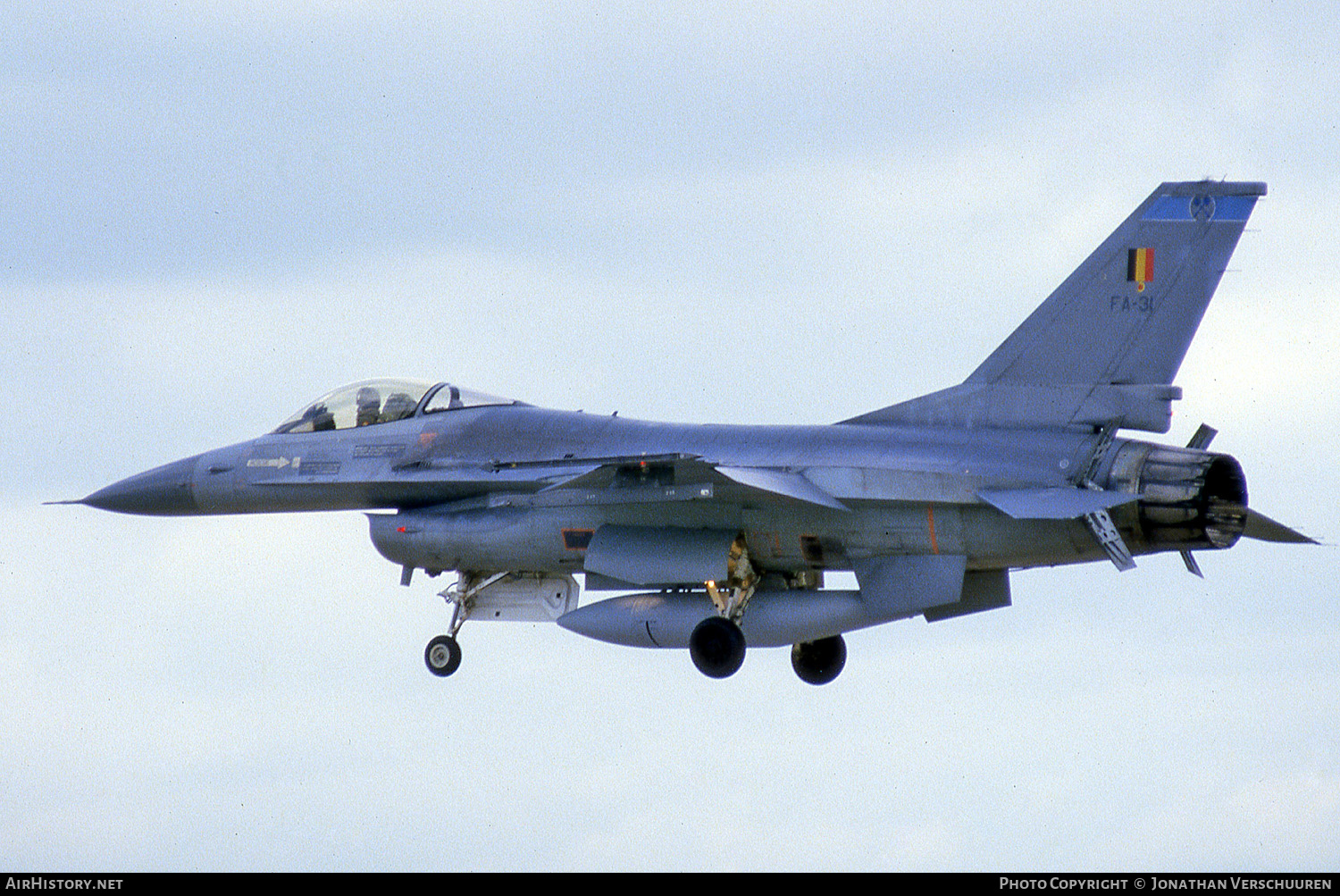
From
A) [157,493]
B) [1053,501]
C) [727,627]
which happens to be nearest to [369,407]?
[157,493]

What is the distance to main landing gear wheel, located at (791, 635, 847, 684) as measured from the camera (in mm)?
23156

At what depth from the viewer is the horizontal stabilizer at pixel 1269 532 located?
1928 cm

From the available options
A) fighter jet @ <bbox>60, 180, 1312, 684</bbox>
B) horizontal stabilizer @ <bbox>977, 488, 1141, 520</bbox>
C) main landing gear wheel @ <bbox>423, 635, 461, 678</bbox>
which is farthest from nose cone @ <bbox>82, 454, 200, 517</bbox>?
horizontal stabilizer @ <bbox>977, 488, 1141, 520</bbox>

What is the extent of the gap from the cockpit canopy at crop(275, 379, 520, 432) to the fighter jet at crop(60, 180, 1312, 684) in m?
0.30

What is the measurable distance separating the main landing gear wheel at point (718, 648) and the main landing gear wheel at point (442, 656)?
10.4ft

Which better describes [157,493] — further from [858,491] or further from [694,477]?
[858,491]

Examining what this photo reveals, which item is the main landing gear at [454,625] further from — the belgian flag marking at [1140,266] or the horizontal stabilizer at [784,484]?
the belgian flag marking at [1140,266]

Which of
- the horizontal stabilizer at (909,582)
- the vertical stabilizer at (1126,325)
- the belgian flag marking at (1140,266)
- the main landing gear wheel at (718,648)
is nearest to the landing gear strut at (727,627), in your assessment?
the main landing gear wheel at (718,648)

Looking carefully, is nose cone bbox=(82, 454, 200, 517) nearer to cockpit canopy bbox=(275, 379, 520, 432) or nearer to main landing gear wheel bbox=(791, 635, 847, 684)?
cockpit canopy bbox=(275, 379, 520, 432)

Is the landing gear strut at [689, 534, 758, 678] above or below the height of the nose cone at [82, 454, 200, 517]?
below

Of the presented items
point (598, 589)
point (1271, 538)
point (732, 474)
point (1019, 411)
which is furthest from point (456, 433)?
point (1271, 538)

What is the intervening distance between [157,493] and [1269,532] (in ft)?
38.4

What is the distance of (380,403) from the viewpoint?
23.5 meters
